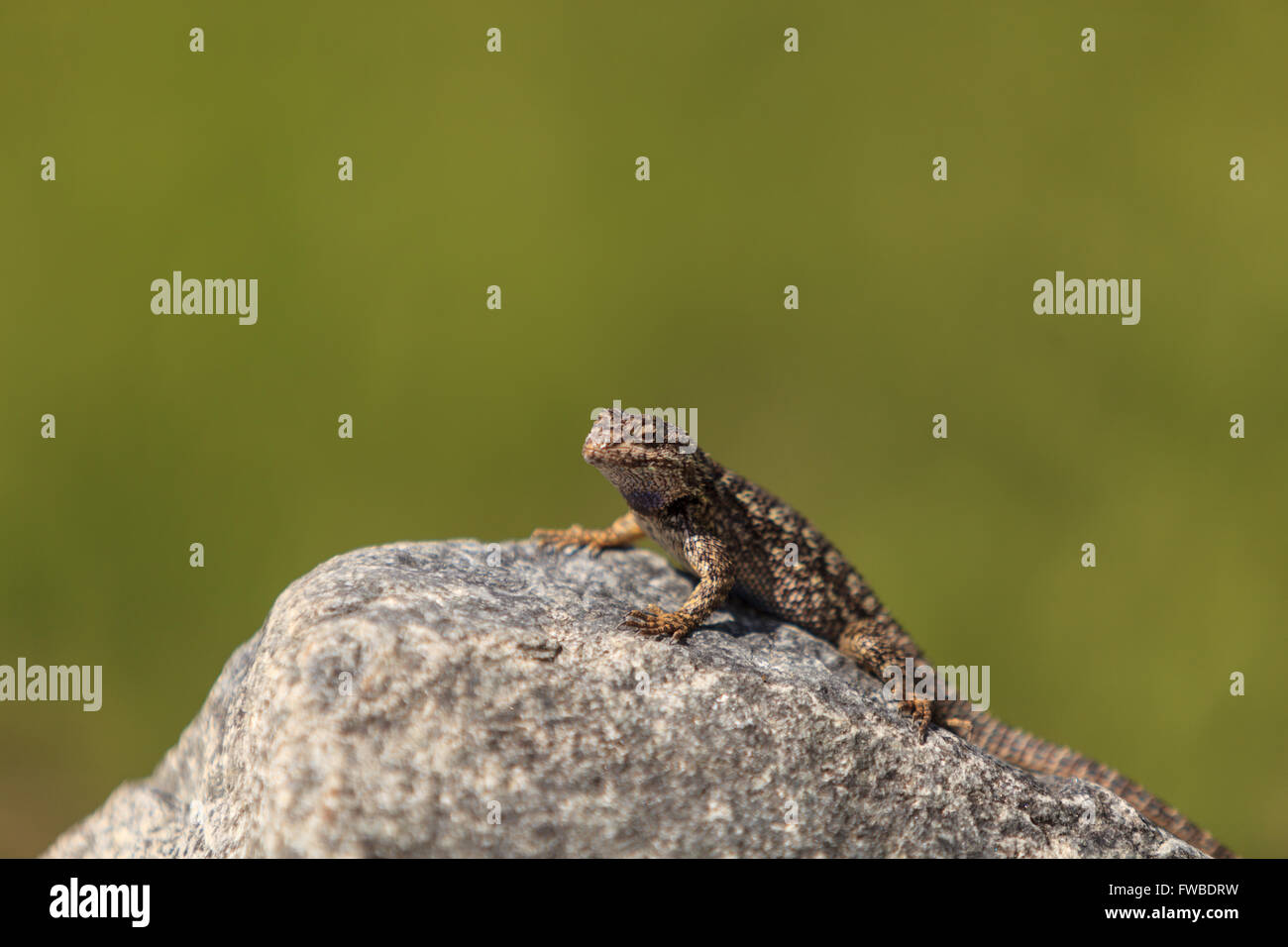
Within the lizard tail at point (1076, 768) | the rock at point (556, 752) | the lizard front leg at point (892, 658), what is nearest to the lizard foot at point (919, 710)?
the lizard front leg at point (892, 658)

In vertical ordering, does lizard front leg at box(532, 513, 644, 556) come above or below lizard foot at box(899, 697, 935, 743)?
above

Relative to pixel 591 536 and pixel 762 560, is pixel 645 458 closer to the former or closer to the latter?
pixel 591 536

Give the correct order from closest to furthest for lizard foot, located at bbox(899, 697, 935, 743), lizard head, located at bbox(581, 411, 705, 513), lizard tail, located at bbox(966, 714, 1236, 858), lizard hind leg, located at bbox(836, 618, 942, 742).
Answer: lizard foot, located at bbox(899, 697, 935, 743) < lizard hind leg, located at bbox(836, 618, 942, 742) < lizard head, located at bbox(581, 411, 705, 513) < lizard tail, located at bbox(966, 714, 1236, 858)

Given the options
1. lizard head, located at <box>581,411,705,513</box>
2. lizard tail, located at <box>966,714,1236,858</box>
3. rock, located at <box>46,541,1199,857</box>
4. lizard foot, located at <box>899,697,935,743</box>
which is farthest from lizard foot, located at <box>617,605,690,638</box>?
lizard tail, located at <box>966,714,1236,858</box>

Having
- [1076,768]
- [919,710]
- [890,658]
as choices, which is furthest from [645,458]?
[1076,768]

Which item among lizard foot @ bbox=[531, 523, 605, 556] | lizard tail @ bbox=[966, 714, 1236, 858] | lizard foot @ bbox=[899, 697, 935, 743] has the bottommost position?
lizard tail @ bbox=[966, 714, 1236, 858]

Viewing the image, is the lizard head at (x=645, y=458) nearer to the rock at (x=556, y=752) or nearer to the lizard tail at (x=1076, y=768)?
the rock at (x=556, y=752)

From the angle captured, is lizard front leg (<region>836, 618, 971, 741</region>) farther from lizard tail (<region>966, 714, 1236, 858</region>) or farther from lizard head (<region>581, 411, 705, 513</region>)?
lizard head (<region>581, 411, 705, 513</region>)
